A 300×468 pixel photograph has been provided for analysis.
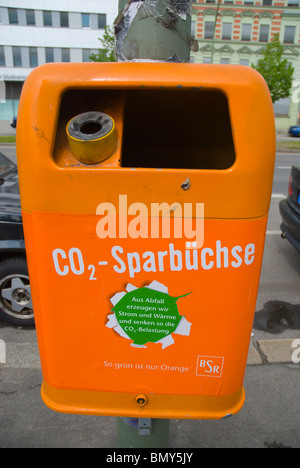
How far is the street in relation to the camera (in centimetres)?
204

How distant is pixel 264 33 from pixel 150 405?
3624 centimetres

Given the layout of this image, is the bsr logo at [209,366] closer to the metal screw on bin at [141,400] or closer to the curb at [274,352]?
the metal screw on bin at [141,400]

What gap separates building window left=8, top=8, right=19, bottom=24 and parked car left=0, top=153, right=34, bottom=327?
99.3 ft

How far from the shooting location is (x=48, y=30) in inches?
1102

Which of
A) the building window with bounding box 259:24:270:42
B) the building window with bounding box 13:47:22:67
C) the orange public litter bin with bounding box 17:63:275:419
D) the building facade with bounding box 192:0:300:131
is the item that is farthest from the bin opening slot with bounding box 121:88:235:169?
the building window with bounding box 259:24:270:42

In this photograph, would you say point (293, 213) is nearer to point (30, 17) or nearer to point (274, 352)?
point (274, 352)

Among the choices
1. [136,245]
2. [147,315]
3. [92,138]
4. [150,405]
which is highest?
[92,138]

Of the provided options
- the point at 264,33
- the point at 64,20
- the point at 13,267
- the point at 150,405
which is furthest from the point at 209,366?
the point at 264,33

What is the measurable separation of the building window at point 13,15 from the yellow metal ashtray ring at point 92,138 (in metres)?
32.1

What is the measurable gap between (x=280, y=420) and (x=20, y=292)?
6.86ft

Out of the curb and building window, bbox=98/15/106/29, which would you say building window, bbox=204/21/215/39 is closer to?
building window, bbox=98/15/106/29

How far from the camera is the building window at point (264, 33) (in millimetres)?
31109

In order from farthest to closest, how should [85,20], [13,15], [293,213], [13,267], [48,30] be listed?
[85,20], [48,30], [13,15], [293,213], [13,267]
